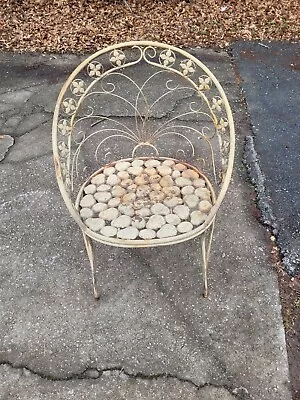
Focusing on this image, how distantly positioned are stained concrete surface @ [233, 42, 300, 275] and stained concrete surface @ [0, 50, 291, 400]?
0.54 ft

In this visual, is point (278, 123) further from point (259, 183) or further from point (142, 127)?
point (142, 127)

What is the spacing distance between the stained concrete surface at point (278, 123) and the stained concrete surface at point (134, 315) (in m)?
0.17

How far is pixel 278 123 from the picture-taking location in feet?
12.7

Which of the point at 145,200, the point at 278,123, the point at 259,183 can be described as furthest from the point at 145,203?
the point at 278,123

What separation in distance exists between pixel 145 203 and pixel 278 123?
1.73 metres

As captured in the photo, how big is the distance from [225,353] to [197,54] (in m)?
2.97

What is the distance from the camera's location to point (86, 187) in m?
2.67

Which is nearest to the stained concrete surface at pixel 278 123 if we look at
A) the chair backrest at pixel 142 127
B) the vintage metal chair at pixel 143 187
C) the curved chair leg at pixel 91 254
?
the chair backrest at pixel 142 127

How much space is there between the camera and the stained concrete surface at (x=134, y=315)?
94.0 inches

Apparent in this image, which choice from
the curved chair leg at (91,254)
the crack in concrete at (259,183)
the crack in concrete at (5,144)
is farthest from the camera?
the crack in concrete at (5,144)

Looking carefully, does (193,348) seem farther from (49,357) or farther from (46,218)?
(46,218)

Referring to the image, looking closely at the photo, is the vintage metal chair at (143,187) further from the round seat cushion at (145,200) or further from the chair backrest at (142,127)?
the chair backrest at (142,127)

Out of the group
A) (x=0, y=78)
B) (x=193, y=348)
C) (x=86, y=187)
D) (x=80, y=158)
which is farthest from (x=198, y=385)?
(x=0, y=78)

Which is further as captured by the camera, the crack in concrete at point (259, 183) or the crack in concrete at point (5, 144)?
the crack in concrete at point (5, 144)
